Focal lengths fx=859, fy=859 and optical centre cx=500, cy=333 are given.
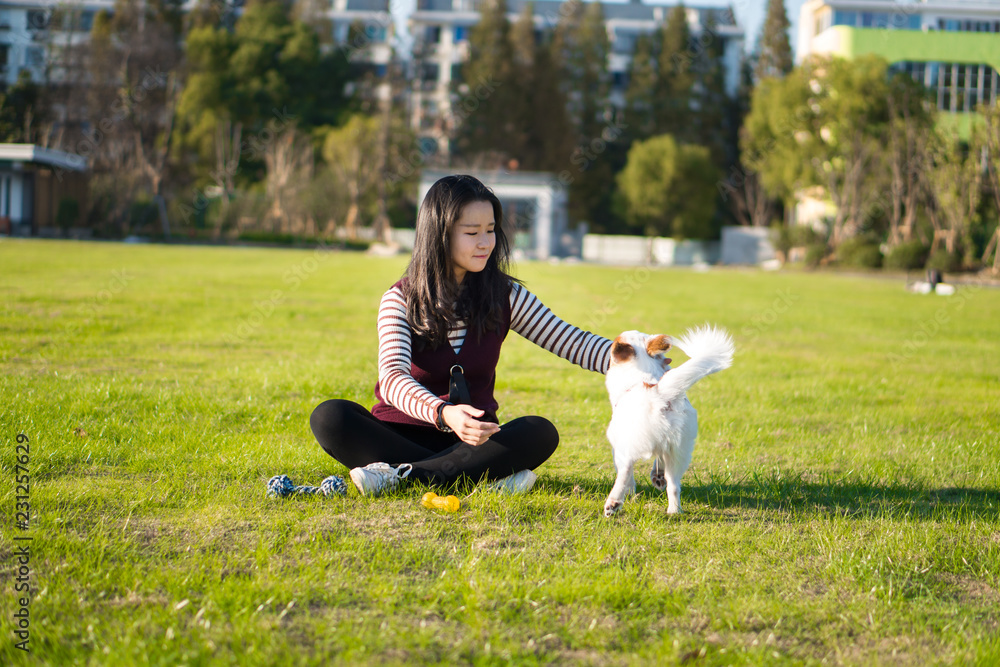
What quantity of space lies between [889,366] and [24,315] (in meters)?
8.30

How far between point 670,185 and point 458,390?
43152 millimetres

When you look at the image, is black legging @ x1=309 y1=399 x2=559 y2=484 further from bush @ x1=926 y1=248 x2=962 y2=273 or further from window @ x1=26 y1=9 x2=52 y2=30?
window @ x1=26 y1=9 x2=52 y2=30

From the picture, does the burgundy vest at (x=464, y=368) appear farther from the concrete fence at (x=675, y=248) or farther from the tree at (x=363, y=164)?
the concrete fence at (x=675, y=248)

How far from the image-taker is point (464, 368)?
3459 millimetres

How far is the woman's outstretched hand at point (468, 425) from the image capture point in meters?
2.77

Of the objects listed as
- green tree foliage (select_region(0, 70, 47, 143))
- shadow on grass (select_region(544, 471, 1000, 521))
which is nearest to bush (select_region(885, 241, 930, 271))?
shadow on grass (select_region(544, 471, 1000, 521))

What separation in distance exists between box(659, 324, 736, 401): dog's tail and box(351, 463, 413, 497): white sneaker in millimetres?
1103

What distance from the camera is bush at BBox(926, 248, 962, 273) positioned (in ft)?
90.4

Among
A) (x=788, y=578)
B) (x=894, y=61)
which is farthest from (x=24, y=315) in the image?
(x=894, y=61)

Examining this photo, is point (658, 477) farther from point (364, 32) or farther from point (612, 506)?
point (364, 32)

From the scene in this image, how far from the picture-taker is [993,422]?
17.8 ft

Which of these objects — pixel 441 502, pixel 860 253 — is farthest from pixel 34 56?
pixel 441 502

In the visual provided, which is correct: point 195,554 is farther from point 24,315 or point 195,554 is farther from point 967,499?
point 24,315

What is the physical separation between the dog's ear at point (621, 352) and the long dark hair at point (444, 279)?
572 mm
